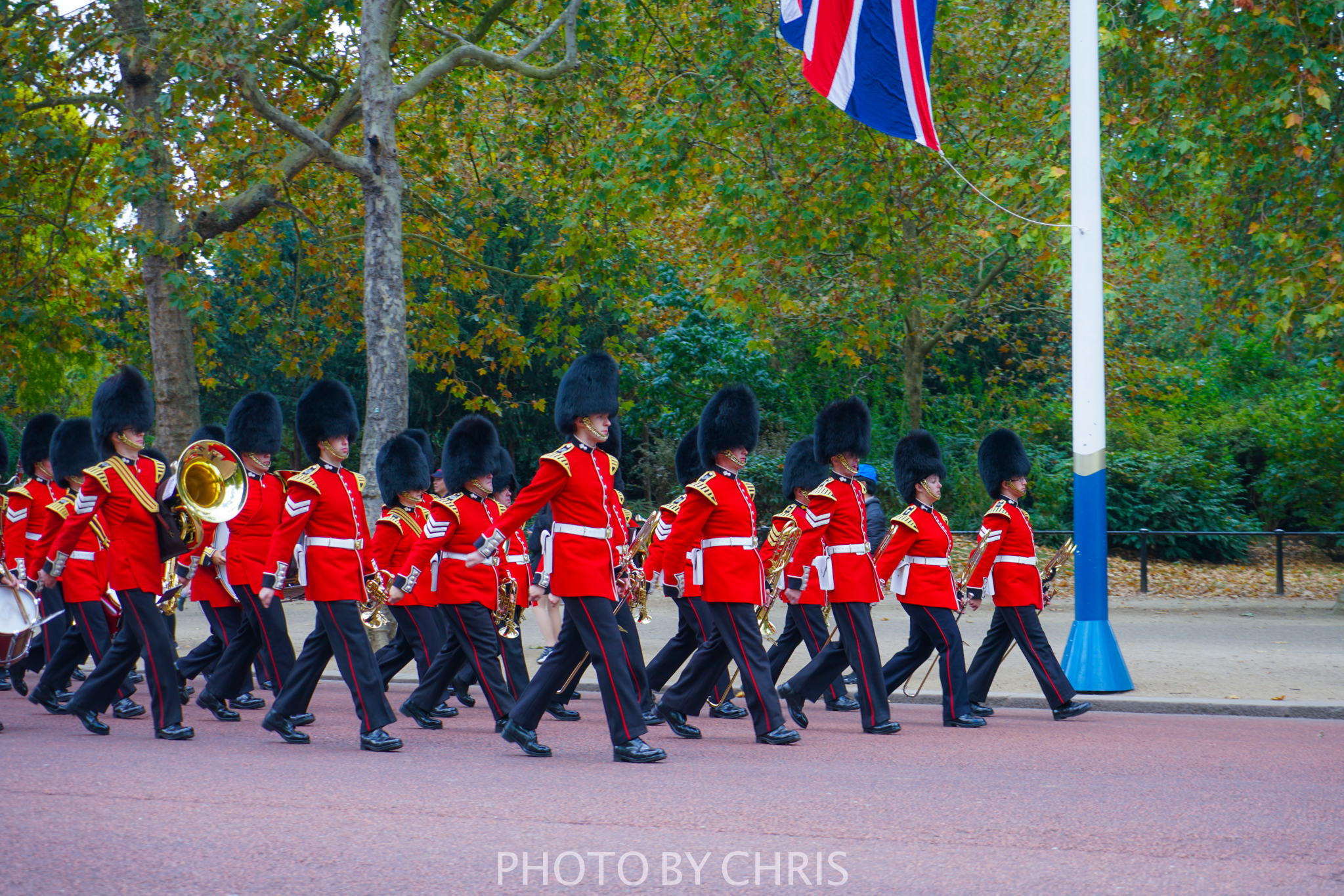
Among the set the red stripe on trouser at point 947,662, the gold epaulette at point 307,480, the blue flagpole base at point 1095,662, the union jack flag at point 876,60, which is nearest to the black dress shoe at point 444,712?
the gold epaulette at point 307,480

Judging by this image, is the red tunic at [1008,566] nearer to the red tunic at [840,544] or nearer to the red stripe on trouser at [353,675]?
the red tunic at [840,544]

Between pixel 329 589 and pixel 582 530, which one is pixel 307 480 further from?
pixel 582 530

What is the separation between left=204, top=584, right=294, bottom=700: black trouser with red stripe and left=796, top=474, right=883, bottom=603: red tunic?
3.06 m

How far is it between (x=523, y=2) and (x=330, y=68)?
244 centimetres

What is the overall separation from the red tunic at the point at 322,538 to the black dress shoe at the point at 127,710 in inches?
77.6

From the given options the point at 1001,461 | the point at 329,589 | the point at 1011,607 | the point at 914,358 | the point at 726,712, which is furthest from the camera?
the point at 914,358

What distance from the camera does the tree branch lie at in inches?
499

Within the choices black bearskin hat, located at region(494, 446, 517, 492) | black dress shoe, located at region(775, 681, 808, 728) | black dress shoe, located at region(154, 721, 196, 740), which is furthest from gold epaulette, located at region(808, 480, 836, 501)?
black dress shoe, located at region(154, 721, 196, 740)

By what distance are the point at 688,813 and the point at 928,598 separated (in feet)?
10.3

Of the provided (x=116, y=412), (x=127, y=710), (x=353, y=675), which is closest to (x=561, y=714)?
(x=353, y=675)

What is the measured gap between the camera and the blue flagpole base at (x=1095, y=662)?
886 cm

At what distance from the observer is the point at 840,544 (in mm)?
7656

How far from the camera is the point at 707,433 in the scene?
7.45 meters

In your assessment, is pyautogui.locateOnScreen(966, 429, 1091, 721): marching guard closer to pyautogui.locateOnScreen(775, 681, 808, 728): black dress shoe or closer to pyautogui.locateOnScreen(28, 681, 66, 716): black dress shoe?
pyautogui.locateOnScreen(775, 681, 808, 728): black dress shoe
